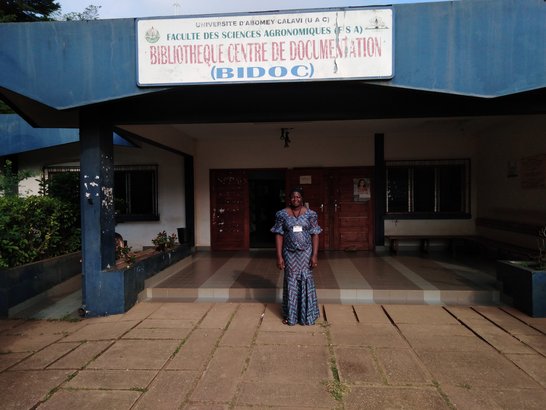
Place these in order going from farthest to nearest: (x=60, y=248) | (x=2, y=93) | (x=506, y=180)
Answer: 1. (x=506, y=180)
2. (x=60, y=248)
3. (x=2, y=93)

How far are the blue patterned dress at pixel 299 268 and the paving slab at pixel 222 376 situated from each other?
87 centimetres

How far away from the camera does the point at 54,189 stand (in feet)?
21.6

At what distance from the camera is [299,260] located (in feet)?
14.1

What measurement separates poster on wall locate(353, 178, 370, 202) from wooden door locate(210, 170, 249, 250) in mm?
2618

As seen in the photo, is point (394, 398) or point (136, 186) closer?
point (394, 398)

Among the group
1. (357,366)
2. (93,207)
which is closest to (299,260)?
(357,366)

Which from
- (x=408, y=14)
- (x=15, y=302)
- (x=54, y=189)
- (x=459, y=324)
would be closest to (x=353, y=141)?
(x=408, y=14)

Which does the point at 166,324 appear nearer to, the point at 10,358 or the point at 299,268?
the point at 10,358

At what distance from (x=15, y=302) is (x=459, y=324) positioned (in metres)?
5.66

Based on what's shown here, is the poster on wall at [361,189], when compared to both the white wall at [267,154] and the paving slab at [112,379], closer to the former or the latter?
the white wall at [267,154]

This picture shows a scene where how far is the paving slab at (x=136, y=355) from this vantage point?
3406 mm

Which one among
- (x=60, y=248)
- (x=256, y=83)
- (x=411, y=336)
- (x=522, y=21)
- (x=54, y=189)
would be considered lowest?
(x=411, y=336)

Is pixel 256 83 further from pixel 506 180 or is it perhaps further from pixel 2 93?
pixel 506 180

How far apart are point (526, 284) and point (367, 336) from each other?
220 cm
